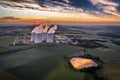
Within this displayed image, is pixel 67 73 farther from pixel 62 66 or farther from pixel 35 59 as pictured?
pixel 35 59

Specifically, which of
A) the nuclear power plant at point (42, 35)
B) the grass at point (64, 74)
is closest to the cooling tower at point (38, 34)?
the nuclear power plant at point (42, 35)

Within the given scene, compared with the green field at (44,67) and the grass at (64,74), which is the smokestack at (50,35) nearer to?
the green field at (44,67)

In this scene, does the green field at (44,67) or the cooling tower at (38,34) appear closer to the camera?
the green field at (44,67)

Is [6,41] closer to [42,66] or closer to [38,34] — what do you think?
[38,34]

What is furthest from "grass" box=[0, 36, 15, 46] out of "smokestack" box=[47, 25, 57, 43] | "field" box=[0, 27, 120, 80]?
"smokestack" box=[47, 25, 57, 43]

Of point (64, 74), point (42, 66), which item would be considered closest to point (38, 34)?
point (42, 66)

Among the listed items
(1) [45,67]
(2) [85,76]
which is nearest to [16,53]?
(1) [45,67]

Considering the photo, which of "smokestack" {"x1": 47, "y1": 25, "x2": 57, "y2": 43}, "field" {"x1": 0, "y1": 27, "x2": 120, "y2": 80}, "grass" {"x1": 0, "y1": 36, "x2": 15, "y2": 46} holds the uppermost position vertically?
"smokestack" {"x1": 47, "y1": 25, "x2": 57, "y2": 43}

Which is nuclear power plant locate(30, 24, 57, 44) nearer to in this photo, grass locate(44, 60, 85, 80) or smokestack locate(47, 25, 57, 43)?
smokestack locate(47, 25, 57, 43)
